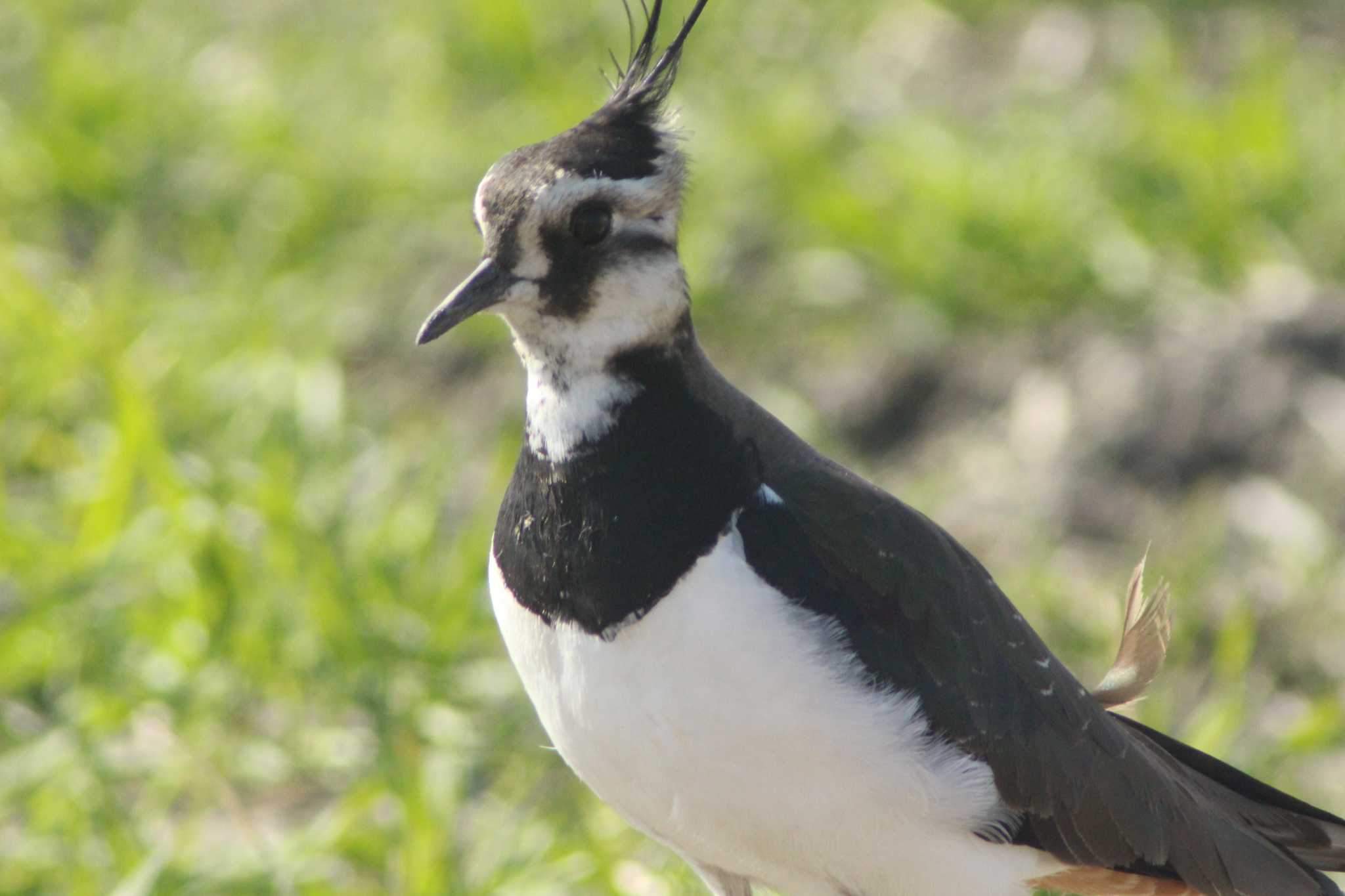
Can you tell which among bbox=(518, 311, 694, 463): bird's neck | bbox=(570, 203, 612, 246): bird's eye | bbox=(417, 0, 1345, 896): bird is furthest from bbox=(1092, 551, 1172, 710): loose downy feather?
bbox=(570, 203, 612, 246): bird's eye

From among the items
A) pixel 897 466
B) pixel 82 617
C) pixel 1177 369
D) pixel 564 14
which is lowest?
pixel 82 617

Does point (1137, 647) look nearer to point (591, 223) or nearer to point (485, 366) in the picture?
point (591, 223)

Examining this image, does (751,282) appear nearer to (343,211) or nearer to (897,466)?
(897,466)

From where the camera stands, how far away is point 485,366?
5.91 m

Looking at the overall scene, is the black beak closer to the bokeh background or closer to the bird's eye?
the bird's eye

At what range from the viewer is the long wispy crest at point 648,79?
10.1 ft

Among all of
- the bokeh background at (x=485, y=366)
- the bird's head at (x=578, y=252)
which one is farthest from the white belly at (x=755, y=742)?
the bokeh background at (x=485, y=366)

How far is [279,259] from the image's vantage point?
6.29 m

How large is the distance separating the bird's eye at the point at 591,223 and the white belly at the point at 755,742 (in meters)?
0.54

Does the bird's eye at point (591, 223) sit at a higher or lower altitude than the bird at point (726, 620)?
higher

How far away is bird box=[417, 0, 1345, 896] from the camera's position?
9.24ft

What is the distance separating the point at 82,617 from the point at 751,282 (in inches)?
99.7

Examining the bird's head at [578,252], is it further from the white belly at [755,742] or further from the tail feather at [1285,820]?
the tail feather at [1285,820]

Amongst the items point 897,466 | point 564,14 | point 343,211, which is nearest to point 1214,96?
point 897,466
